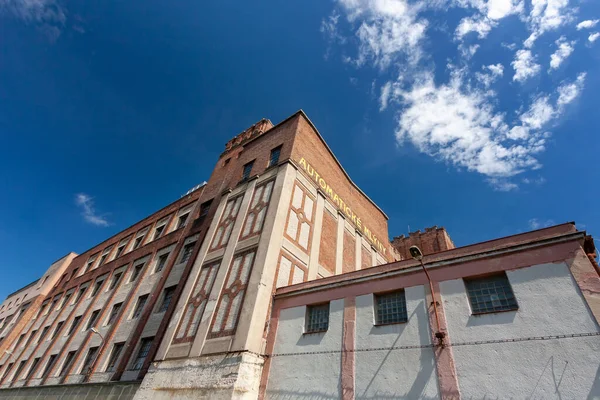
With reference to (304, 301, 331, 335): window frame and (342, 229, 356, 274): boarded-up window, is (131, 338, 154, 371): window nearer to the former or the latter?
(304, 301, 331, 335): window frame

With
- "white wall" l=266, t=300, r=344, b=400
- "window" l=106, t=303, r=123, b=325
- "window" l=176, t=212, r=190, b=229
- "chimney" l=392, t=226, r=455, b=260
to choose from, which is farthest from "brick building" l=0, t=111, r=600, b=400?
"chimney" l=392, t=226, r=455, b=260

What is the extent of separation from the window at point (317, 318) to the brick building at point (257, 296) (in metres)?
0.04

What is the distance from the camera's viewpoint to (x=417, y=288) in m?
9.73

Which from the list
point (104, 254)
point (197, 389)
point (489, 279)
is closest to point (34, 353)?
point (104, 254)

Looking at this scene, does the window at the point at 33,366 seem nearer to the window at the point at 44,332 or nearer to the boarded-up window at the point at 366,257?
the window at the point at 44,332

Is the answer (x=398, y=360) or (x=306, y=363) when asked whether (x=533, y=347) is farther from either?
(x=306, y=363)

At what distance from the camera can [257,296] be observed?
1191cm

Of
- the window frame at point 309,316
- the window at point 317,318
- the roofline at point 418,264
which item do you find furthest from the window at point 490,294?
the window at point 317,318

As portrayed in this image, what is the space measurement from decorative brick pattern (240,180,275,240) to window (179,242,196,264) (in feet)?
16.6

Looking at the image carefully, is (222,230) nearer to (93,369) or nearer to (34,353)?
(93,369)

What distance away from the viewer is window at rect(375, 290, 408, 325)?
31.8 ft

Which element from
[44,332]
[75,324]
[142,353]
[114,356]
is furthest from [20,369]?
[142,353]

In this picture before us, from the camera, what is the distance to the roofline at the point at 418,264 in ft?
27.3

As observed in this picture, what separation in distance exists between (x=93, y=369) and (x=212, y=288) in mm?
8852
